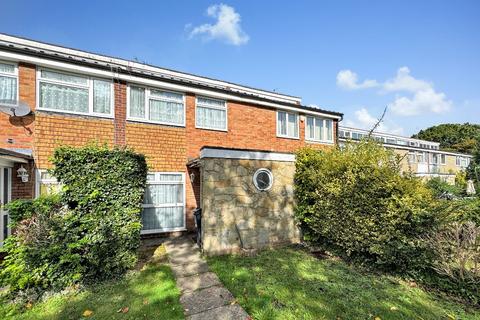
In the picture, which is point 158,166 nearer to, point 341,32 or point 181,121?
point 181,121

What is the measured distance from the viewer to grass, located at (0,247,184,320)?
3.85 metres

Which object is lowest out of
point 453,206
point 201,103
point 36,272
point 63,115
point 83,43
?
point 36,272

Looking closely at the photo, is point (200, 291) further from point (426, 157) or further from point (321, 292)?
point (426, 157)

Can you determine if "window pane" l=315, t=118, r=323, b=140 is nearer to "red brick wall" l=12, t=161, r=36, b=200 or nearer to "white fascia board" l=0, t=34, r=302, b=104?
"white fascia board" l=0, t=34, r=302, b=104

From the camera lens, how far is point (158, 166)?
880 centimetres

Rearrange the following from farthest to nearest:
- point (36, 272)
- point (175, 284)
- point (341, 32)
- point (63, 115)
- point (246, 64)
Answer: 1. point (246, 64)
2. point (341, 32)
3. point (63, 115)
4. point (175, 284)
5. point (36, 272)

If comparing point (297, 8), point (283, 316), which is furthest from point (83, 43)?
point (283, 316)

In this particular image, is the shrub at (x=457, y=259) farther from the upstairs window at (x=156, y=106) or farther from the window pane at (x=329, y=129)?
the window pane at (x=329, y=129)

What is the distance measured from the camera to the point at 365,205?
5.93 metres

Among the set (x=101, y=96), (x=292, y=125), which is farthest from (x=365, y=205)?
(x=101, y=96)

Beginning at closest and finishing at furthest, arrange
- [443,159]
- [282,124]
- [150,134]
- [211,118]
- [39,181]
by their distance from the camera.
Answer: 1. [39,181]
2. [150,134]
3. [211,118]
4. [282,124]
5. [443,159]

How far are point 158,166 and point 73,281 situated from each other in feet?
15.4

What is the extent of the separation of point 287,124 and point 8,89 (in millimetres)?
10840

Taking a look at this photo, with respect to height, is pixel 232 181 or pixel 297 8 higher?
pixel 297 8
